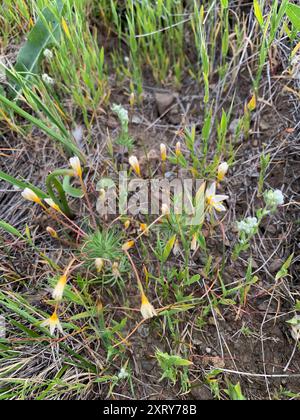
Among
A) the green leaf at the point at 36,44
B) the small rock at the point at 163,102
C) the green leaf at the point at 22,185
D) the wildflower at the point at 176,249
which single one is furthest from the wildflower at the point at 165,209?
the green leaf at the point at 36,44

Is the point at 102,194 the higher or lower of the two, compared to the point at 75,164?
lower

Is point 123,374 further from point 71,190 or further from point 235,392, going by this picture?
point 71,190

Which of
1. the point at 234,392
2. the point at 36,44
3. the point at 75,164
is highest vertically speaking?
the point at 36,44

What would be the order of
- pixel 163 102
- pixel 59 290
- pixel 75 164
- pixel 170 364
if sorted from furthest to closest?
pixel 163 102, pixel 75 164, pixel 170 364, pixel 59 290

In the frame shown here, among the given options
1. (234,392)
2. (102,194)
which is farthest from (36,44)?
(234,392)

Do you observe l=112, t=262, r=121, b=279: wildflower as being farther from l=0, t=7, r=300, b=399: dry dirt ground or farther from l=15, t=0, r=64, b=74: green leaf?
l=15, t=0, r=64, b=74: green leaf

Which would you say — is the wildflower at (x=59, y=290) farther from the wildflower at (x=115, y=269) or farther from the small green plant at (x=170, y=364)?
the small green plant at (x=170, y=364)

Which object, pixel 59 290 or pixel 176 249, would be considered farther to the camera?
pixel 176 249

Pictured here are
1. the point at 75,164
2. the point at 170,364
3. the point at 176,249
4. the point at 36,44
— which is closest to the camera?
the point at 170,364

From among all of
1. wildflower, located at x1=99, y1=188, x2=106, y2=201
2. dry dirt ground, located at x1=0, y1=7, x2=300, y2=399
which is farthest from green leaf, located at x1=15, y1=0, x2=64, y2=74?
wildflower, located at x1=99, y1=188, x2=106, y2=201
